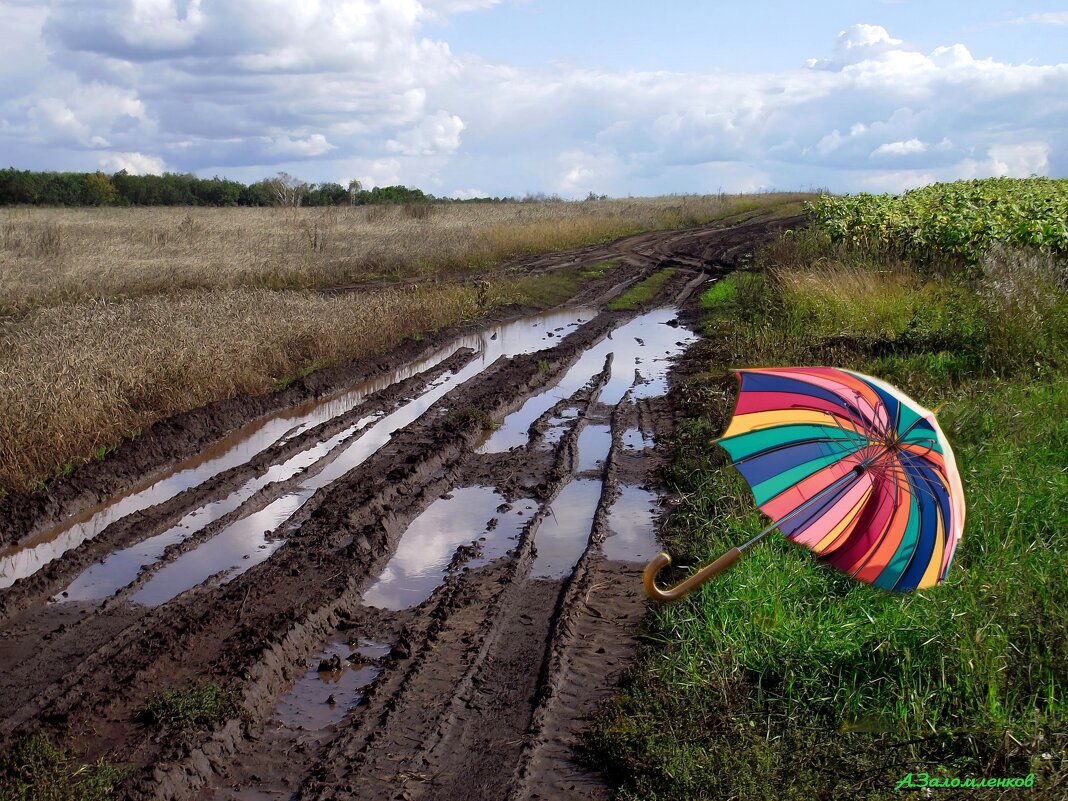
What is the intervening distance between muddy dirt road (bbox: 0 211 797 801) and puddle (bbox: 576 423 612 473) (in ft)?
0.13

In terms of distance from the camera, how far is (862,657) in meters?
4.75

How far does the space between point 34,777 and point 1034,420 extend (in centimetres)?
795

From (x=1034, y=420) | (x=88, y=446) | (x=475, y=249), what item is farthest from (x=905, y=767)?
(x=475, y=249)

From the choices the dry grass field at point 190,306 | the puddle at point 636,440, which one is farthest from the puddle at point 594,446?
the dry grass field at point 190,306

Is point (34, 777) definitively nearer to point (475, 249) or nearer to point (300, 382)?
point (300, 382)

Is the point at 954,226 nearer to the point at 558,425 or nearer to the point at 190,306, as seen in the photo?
the point at 558,425

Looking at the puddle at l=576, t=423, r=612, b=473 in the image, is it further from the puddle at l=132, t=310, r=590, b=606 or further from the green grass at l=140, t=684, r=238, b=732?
the green grass at l=140, t=684, r=238, b=732

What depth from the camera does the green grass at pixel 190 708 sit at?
186 inches

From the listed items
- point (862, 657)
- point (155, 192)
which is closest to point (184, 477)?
point (862, 657)

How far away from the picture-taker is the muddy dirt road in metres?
4.62

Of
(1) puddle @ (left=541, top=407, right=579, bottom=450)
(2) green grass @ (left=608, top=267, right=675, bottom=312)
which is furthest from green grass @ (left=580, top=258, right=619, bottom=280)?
(1) puddle @ (left=541, top=407, right=579, bottom=450)

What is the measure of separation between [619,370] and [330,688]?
979cm

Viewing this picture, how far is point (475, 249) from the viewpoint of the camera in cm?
2839

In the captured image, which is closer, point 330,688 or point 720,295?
point 330,688
